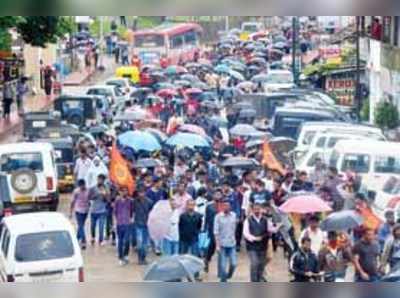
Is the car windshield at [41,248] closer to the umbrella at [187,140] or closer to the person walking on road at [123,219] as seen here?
the person walking on road at [123,219]

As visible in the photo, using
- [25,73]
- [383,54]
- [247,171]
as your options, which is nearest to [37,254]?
[247,171]

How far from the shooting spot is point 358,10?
296 cm

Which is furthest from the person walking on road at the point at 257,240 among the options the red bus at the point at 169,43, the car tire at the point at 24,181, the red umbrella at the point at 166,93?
the red bus at the point at 169,43

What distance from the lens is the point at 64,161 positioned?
29.5ft

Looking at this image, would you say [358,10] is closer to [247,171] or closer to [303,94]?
[247,171]

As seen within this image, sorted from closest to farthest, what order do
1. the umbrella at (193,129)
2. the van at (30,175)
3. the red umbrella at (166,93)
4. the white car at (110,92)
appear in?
the van at (30,175) → the umbrella at (193,129) → the red umbrella at (166,93) → the white car at (110,92)

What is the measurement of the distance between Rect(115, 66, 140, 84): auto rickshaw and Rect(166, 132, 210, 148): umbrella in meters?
4.14

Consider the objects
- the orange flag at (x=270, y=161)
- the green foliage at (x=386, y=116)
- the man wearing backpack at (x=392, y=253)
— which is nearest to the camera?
the man wearing backpack at (x=392, y=253)

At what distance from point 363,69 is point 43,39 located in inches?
142

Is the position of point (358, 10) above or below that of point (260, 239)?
above

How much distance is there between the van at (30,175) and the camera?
7.27m

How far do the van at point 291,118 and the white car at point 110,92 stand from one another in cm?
273

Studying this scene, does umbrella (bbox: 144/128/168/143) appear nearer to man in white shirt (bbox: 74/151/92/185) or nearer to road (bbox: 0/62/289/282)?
man in white shirt (bbox: 74/151/92/185)

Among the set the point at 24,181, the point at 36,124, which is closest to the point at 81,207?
the point at 24,181
